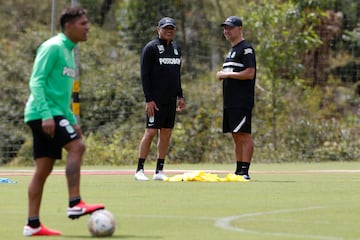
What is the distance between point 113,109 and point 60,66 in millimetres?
16347

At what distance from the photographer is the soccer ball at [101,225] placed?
8.39 meters

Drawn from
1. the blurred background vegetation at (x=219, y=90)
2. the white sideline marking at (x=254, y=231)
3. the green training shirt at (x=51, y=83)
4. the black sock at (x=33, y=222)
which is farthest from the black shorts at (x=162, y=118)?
the blurred background vegetation at (x=219, y=90)

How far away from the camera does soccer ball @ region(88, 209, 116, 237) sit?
27.5ft

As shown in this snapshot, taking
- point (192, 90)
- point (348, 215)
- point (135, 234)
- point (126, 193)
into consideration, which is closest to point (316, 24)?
point (192, 90)

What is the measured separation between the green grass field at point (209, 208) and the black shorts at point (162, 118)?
35.3 inches

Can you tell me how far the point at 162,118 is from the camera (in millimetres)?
15633

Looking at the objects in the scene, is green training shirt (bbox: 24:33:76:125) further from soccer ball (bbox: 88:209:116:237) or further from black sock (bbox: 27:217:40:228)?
soccer ball (bbox: 88:209:116:237)

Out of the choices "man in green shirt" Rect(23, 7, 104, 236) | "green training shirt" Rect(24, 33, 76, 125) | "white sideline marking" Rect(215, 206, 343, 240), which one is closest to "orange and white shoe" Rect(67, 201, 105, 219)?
"man in green shirt" Rect(23, 7, 104, 236)

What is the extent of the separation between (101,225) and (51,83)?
132 centimetres

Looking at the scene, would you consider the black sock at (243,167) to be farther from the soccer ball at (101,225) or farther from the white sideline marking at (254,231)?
the soccer ball at (101,225)

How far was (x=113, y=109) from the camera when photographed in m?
25.3

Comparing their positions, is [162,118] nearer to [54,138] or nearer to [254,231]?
[54,138]

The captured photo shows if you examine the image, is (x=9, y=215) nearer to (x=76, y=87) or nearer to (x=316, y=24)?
(x=76, y=87)

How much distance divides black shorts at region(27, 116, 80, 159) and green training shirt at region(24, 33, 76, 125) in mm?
67
